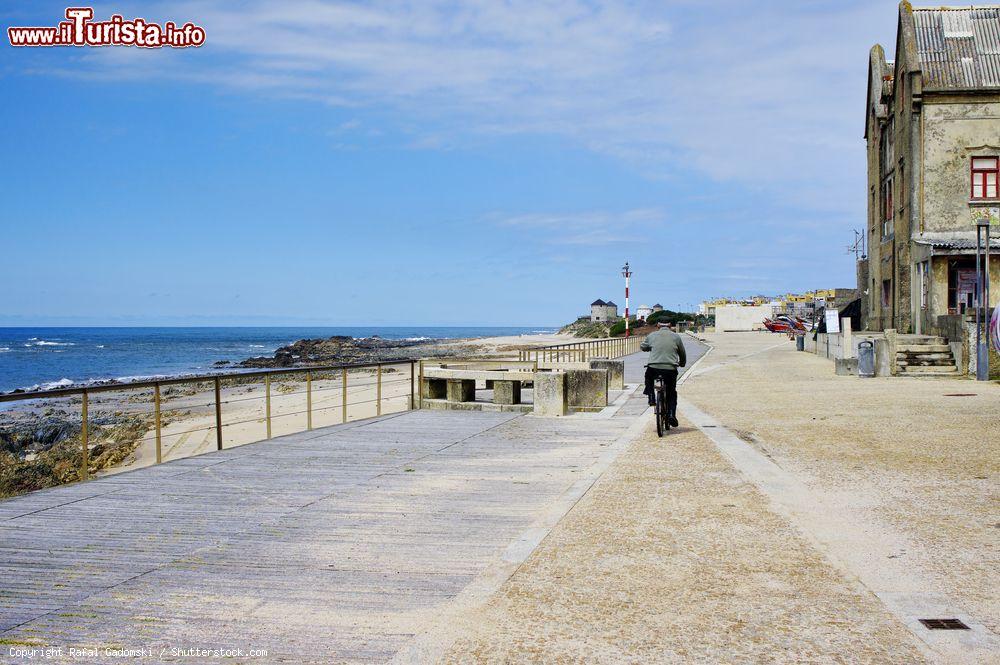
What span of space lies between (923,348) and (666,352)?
1748cm

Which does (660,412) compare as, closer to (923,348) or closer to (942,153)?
(923,348)

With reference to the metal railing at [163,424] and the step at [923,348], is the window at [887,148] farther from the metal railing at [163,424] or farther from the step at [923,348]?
the metal railing at [163,424]

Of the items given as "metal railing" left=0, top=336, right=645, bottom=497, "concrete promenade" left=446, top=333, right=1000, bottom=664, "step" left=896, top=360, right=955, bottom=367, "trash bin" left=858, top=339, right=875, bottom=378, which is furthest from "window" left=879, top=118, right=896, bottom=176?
"concrete promenade" left=446, top=333, right=1000, bottom=664

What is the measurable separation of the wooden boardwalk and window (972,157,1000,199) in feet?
90.4

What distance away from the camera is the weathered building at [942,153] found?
3098 centimetres

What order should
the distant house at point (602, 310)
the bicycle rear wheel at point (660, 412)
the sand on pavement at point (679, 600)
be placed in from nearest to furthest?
1. the sand on pavement at point (679, 600)
2. the bicycle rear wheel at point (660, 412)
3. the distant house at point (602, 310)

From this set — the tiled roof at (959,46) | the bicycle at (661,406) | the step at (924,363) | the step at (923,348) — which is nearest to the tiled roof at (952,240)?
the step at (923,348)

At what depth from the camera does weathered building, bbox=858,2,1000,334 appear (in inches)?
1220

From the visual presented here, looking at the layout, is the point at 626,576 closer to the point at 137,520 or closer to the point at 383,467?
the point at 137,520

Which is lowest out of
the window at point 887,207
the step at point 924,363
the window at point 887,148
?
the step at point 924,363

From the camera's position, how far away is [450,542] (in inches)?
254

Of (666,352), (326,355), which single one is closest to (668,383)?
(666,352)

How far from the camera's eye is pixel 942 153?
32.4 meters

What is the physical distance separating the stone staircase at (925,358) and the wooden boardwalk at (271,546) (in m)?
18.9
